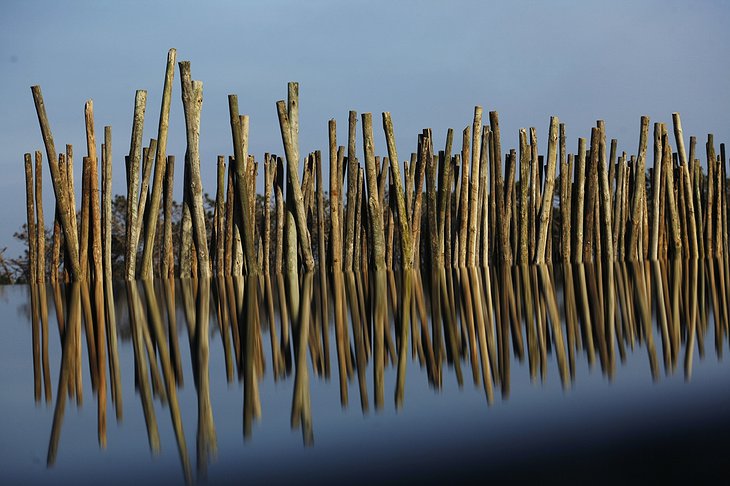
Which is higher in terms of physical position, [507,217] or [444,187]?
Result: [444,187]

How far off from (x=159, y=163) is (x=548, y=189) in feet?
12.1

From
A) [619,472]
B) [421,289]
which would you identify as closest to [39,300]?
[421,289]

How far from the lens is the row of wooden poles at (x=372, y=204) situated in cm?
820

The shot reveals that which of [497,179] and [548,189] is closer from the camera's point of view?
[497,179]

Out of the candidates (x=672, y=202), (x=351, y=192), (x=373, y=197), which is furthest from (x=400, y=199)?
(x=672, y=202)

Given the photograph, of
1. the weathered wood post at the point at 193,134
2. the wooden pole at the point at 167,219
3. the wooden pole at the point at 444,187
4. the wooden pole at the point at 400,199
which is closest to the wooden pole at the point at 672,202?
the wooden pole at the point at 444,187

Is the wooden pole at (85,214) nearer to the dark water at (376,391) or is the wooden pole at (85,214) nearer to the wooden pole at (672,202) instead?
the dark water at (376,391)

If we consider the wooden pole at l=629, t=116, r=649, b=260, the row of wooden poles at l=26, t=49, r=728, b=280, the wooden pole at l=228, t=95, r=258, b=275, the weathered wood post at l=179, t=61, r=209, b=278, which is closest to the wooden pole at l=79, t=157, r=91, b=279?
the row of wooden poles at l=26, t=49, r=728, b=280

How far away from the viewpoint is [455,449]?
1754 millimetres

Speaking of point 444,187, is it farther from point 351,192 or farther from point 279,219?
point 279,219

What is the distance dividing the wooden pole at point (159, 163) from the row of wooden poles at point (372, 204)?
0.04 feet

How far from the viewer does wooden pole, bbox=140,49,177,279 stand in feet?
26.5

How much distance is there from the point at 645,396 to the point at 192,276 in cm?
681

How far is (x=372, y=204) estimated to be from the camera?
28.6 feet
